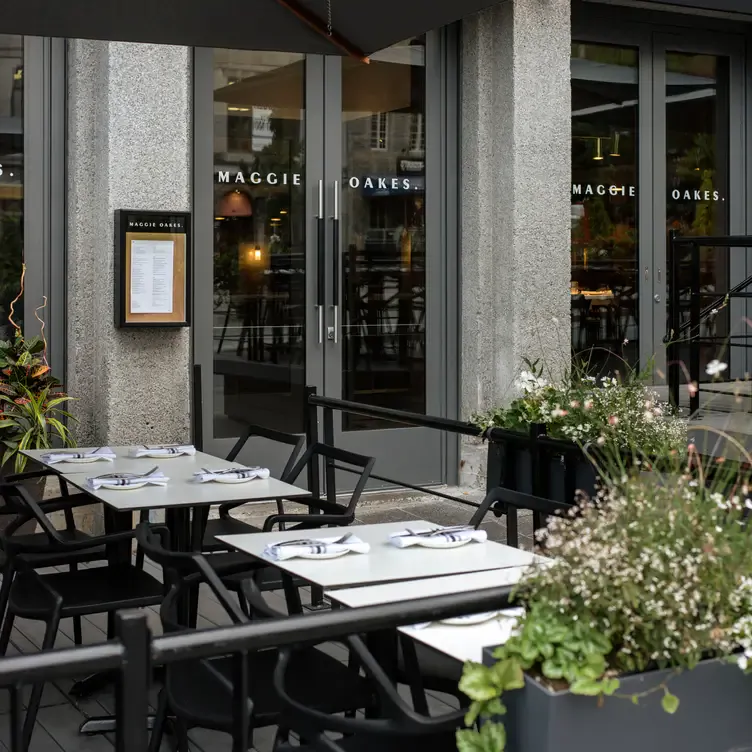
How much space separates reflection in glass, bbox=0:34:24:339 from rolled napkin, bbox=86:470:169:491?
259 cm

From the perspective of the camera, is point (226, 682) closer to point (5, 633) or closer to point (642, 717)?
point (642, 717)

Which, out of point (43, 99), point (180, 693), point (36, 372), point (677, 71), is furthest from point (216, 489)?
point (677, 71)

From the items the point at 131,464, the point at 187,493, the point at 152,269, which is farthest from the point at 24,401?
the point at 187,493

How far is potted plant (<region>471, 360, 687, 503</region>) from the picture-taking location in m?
4.29

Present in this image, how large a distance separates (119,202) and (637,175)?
407cm

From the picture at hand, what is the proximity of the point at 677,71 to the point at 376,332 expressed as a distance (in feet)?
10.6

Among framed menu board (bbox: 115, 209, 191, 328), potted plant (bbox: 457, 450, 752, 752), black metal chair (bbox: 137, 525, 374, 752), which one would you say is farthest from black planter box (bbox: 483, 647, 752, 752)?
framed menu board (bbox: 115, 209, 191, 328)

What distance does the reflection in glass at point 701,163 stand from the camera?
29.5 feet

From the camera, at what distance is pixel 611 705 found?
6.55 ft

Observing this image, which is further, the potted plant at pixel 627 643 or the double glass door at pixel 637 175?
the double glass door at pixel 637 175

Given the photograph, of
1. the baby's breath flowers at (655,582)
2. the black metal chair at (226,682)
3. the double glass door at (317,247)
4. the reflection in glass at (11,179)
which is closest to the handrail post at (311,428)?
the double glass door at (317,247)

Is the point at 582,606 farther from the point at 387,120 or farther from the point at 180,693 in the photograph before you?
the point at 387,120

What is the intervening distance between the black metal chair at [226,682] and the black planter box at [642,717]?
810 millimetres

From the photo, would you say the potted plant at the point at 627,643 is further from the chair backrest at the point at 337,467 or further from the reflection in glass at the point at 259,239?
the reflection in glass at the point at 259,239
